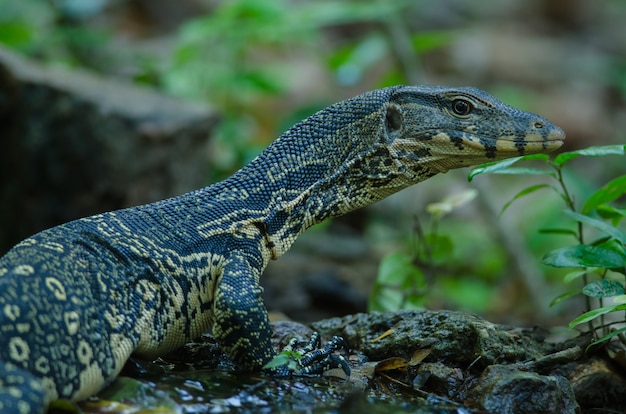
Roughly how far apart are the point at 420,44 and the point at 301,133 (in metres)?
6.73

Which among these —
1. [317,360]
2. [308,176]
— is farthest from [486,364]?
[308,176]

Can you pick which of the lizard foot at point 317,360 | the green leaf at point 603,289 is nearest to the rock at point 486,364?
the lizard foot at point 317,360

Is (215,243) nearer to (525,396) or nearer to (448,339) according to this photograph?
(448,339)

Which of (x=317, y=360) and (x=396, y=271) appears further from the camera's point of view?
(x=396, y=271)

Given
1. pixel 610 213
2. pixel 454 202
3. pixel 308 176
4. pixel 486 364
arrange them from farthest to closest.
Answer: pixel 454 202, pixel 610 213, pixel 308 176, pixel 486 364

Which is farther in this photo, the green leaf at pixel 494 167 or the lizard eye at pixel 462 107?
the lizard eye at pixel 462 107

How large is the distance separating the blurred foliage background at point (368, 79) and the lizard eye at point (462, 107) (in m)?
2.70

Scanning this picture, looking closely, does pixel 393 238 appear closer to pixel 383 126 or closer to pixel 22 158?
pixel 22 158

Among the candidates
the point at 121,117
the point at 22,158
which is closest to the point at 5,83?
the point at 22,158

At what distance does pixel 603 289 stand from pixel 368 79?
21.1m

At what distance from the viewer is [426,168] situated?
6.56m

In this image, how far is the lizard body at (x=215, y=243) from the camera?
15.9 ft

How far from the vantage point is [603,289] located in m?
6.03

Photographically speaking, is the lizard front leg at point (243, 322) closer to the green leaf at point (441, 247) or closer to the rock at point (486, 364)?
the rock at point (486, 364)
